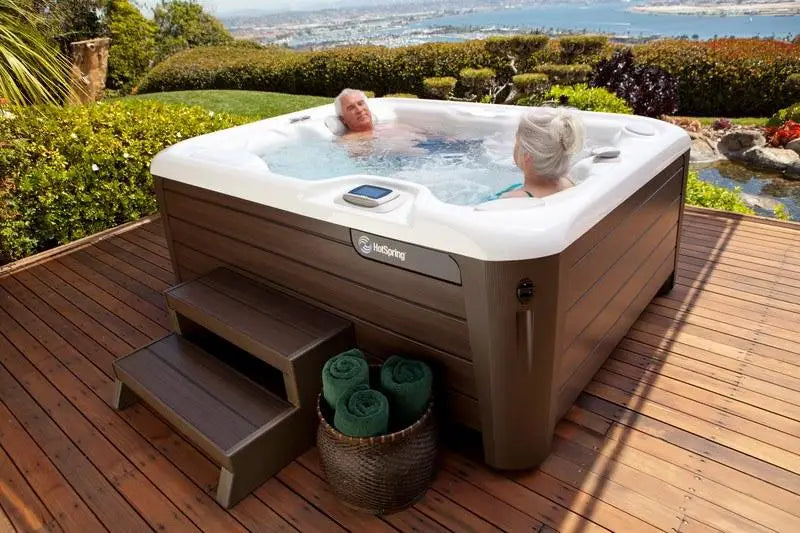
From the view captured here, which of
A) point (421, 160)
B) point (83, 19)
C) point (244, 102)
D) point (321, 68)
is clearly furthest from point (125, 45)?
point (421, 160)

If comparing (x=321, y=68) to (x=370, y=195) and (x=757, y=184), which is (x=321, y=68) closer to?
(x=757, y=184)

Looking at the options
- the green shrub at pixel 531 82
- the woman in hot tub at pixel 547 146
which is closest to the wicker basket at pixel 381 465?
the woman in hot tub at pixel 547 146

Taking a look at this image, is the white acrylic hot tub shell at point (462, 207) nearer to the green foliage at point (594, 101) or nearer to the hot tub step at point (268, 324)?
the hot tub step at point (268, 324)

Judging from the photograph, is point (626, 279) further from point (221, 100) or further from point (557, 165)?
point (221, 100)

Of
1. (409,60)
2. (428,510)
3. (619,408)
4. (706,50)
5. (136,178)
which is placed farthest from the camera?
(409,60)

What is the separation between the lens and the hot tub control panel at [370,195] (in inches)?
61.4

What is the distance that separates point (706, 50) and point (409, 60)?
3.89 m

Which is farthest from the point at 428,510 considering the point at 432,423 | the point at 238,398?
the point at 238,398

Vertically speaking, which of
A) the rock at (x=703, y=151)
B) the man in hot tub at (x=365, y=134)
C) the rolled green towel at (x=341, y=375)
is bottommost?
the rock at (x=703, y=151)

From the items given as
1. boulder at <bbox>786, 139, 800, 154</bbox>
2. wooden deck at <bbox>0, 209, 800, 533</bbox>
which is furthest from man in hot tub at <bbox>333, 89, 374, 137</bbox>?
boulder at <bbox>786, 139, 800, 154</bbox>

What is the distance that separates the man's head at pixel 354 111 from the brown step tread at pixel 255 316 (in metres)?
1.41

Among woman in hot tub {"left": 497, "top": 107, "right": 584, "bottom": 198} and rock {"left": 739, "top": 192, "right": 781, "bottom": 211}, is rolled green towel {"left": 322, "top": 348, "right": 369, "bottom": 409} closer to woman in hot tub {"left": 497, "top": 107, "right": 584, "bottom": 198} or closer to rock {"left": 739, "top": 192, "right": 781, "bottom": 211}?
woman in hot tub {"left": 497, "top": 107, "right": 584, "bottom": 198}

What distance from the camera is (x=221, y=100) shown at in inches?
286

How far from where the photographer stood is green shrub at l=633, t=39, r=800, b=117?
675 centimetres
